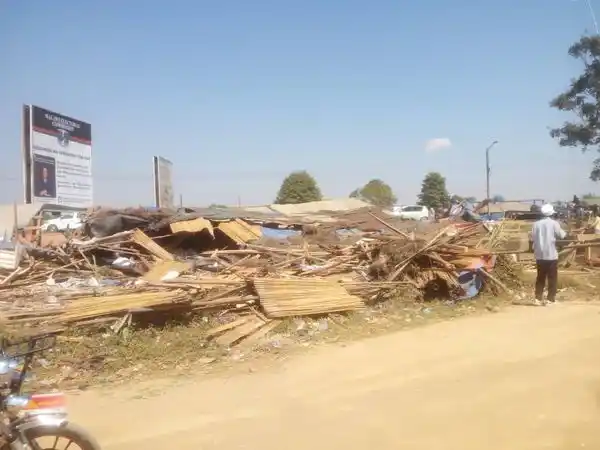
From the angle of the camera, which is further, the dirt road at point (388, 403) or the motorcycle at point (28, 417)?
the dirt road at point (388, 403)

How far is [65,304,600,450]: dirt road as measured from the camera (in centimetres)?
456

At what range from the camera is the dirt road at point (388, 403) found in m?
4.56

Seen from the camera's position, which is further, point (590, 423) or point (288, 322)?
point (288, 322)

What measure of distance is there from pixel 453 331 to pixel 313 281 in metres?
2.19

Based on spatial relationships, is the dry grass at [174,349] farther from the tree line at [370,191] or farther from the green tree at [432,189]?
the green tree at [432,189]

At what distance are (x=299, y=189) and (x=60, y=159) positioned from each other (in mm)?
30044

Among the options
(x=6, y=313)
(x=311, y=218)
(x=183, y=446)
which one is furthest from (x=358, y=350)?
(x=311, y=218)

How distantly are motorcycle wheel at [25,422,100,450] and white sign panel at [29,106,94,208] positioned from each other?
2614 cm

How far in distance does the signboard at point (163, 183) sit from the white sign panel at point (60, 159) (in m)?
4.29

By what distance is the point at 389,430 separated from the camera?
469 centimetres

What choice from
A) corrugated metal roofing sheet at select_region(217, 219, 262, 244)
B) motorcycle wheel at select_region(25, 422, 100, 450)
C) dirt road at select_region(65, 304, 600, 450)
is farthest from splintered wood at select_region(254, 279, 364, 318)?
corrugated metal roofing sheet at select_region(217, 219, 262, 244)

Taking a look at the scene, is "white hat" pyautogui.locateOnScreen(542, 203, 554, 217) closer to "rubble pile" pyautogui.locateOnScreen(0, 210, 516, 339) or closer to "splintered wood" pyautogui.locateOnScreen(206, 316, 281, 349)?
"rubble pile" pyautogui.locateOnScreen(0, 210, 516, 339)

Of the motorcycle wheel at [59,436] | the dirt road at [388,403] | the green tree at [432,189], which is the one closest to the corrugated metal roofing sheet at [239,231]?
the dirt road at [388,403]

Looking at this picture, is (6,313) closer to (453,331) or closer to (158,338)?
(158,338)
